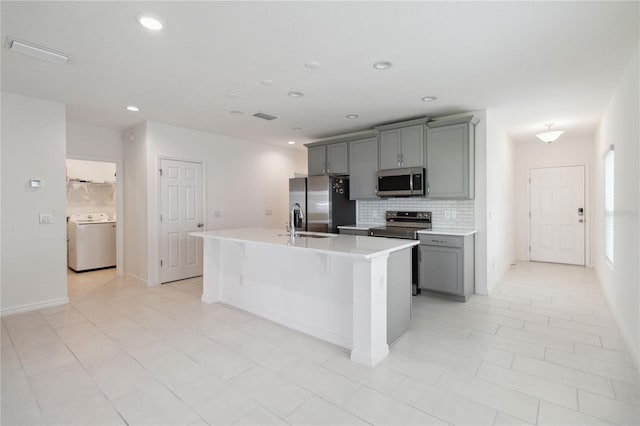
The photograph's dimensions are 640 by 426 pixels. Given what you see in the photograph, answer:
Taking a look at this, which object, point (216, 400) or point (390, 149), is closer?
point (216, 400)

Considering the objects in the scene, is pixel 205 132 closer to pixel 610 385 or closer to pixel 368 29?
pixel 368 29

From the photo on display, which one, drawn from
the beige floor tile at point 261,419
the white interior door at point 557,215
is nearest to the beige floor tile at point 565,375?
the beige floor tile at point 261,419

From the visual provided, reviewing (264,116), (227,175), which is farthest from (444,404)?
(227,175)

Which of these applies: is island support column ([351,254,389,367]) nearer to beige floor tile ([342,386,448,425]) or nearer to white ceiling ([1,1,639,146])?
beige floor tile ([342,386,448,425])

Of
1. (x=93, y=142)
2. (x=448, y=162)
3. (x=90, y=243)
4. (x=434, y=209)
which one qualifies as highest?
(x=93, y=142)

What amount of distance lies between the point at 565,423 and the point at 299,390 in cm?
155

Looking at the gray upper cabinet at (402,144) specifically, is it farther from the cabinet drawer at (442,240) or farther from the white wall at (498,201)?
the cabinet drawer at (442,240)

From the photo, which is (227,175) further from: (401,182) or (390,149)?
(401,182)

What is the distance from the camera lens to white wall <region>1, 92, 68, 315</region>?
3.58m

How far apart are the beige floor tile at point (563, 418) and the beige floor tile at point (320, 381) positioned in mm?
1090

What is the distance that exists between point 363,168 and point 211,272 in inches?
108

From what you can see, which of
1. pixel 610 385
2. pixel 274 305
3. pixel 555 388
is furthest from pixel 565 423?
pixel 274 305

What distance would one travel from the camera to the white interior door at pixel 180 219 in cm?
498

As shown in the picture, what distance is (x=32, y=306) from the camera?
12.3ft
